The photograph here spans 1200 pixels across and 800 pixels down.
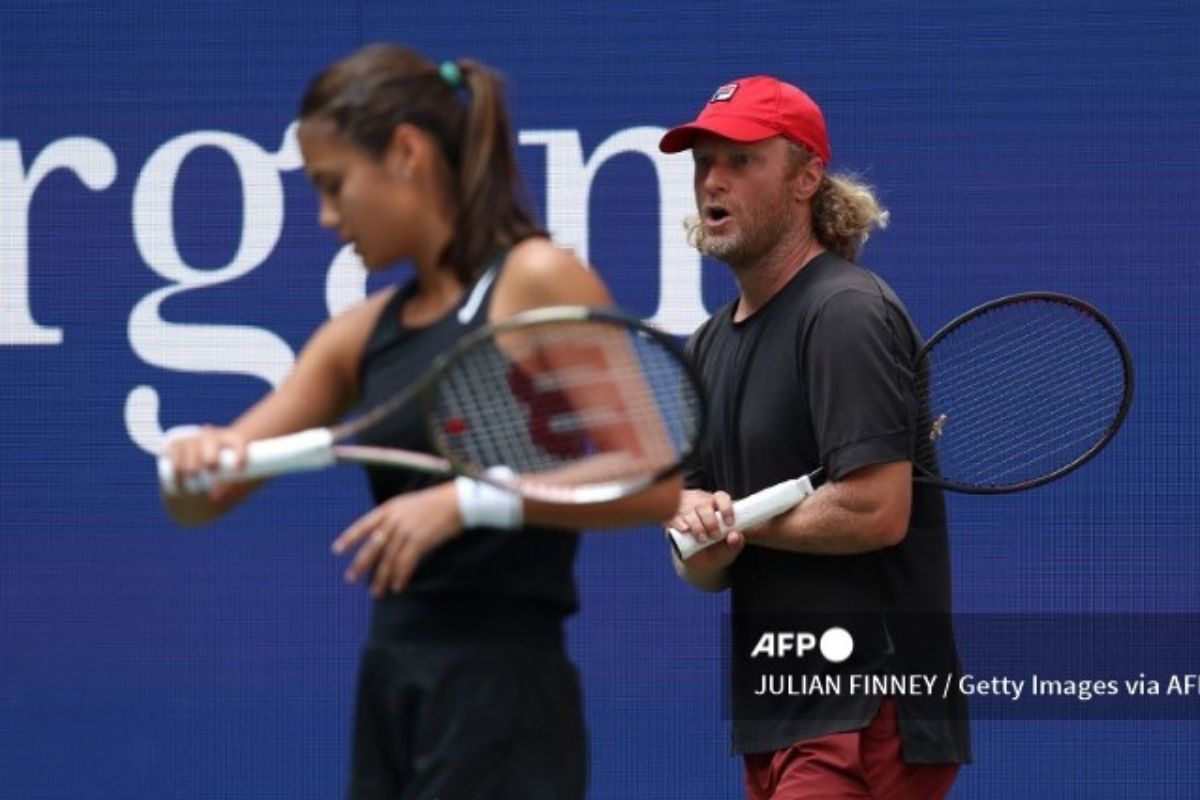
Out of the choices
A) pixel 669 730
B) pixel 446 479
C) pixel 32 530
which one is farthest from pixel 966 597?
pixel 446 479

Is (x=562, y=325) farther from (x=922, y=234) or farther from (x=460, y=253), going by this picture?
(x=922, y=234)

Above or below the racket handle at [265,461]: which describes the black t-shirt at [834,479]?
below

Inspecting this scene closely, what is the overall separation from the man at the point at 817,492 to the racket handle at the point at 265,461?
96 centimetres

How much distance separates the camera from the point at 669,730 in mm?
4355

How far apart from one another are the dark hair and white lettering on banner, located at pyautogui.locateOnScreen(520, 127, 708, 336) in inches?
73.3

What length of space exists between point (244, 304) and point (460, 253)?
202 cm

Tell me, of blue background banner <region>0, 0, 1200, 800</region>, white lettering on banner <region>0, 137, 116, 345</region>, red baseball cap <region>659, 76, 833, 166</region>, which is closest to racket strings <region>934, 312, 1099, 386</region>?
red baseball cap <region>659, 76, 833, 166</region>

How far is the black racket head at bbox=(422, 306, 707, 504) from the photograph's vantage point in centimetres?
237

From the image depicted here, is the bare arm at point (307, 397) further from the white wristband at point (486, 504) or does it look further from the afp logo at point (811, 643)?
the afp logo at point (811, 643)

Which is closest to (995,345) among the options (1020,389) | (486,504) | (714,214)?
(1020,389)

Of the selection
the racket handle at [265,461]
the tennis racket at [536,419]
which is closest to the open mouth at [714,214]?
the tennis racket at [536,419]

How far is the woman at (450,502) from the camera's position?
2395mm

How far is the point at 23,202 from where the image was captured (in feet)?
14.6

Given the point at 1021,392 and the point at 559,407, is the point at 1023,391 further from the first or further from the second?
the point at 559,407
